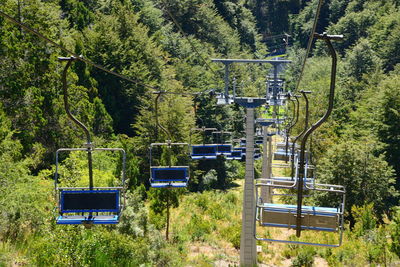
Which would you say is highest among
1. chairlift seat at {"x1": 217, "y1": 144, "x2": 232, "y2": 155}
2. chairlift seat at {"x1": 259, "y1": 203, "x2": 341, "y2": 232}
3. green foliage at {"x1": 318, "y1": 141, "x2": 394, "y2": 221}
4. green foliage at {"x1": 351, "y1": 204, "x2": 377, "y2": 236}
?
chairlift seat at {"x1": 259, "y1": 203, "x2": 341, "y2": 232}

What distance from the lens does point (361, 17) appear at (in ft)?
232

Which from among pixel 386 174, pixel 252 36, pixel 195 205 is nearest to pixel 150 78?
pixel 195 205

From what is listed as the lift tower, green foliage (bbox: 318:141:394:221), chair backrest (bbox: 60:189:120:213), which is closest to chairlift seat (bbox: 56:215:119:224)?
chair backrest (bbox: 60:189:120:213)

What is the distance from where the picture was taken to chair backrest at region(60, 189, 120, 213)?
23.7 feet

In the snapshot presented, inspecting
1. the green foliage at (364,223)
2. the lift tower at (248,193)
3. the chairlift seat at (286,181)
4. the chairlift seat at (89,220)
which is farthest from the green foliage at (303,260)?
the chairlift seat at (89,220)

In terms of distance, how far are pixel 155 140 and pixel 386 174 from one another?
1570 cm

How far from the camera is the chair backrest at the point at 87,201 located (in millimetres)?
7219

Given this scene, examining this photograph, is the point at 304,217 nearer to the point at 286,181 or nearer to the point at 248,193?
the point at 286,181

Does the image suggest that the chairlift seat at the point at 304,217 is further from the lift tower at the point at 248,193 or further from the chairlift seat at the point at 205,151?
the chairlift seat at the point at 205,151

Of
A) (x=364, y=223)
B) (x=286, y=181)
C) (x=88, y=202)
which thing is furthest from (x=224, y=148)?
(x=88, y=202)

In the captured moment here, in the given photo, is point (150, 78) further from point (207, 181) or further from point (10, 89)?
point (10, 89)

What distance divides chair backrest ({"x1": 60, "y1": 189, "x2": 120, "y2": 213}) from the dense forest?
3.49 meters

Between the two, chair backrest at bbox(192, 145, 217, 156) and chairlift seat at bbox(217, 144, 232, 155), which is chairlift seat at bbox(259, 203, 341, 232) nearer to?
chair backrest at bbox(192, 145, 217, 156)

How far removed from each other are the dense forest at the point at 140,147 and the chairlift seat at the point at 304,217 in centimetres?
396
